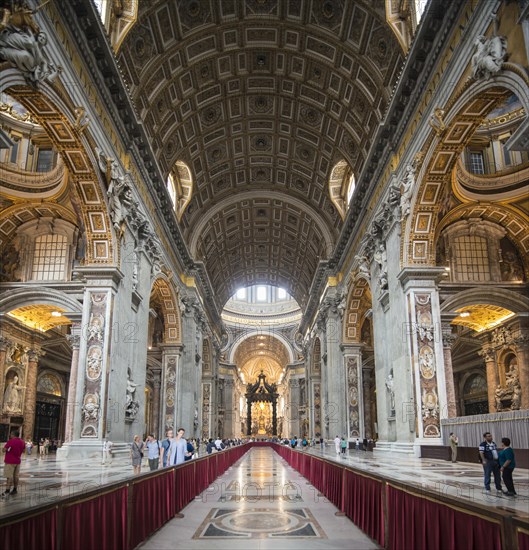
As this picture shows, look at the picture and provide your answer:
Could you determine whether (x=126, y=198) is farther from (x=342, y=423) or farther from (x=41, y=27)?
(x=342, y=423)

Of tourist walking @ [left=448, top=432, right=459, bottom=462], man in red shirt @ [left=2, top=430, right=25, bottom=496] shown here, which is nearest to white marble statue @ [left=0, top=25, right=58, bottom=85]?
man in red shirt @ [left=2, top=430, right=25, bottom=496]

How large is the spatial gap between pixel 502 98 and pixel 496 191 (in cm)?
724

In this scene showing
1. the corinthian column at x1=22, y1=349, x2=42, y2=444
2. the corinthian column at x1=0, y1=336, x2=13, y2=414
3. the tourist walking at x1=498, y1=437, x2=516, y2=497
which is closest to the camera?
the tourist walking at x1=498, y1=437, x2=516, y2=497

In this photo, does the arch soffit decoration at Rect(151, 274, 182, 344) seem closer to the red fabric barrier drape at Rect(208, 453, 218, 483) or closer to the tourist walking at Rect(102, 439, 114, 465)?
the tourist walking at Rect(102, 439, 114, 465)

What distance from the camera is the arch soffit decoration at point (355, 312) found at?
2728cm

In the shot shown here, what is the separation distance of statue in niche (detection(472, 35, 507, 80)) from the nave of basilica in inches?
1.8

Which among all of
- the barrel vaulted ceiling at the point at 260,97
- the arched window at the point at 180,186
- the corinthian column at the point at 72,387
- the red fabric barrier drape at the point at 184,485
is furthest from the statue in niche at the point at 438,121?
the arched window at the point at 180,186

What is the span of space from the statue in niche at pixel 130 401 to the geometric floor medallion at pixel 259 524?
10054 millimetres

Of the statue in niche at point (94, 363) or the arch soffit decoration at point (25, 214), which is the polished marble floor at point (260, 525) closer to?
the statue in niche at point (94, 363)

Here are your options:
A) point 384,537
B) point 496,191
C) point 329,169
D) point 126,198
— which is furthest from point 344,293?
point 384,537

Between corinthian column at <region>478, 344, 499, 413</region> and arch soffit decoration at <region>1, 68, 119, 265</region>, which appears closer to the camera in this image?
arch soffit decoration at <region>1, 68, 119, 265</region>

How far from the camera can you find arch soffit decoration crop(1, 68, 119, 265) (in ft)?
41.2

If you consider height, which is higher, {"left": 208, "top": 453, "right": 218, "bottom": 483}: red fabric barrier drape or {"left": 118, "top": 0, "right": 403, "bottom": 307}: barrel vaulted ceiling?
{"left": 118, "top": 0, "right": 403, "bottom": 307}: barrel vaulted ceiling

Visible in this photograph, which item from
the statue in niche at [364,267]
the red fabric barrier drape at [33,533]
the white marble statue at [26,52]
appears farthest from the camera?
the statue in niche at [364,267]
